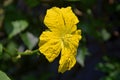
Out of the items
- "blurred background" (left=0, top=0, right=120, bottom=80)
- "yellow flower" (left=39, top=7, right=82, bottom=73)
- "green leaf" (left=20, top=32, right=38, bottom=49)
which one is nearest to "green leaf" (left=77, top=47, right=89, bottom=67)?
"blurred background" (left=0, top=0, right=120, bottom=80)

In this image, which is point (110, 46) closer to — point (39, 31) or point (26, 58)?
point (26, 58)

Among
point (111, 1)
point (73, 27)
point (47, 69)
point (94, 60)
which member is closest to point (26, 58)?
point (47, 69)

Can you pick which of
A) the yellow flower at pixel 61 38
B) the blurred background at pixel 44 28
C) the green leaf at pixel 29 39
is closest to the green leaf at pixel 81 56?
the blurred background at pixel 44 28

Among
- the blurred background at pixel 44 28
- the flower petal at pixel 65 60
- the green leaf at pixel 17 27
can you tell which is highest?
the flower petal at pixel 65 60

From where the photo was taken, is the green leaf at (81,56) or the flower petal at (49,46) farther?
the green leaf at (81,56)

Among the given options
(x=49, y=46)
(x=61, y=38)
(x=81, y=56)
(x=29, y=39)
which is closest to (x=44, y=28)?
(x=29, y=39)

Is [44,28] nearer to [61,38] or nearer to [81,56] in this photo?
[81,56]

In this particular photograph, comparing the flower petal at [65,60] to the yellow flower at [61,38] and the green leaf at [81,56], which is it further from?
the green leaf at [81,56]
